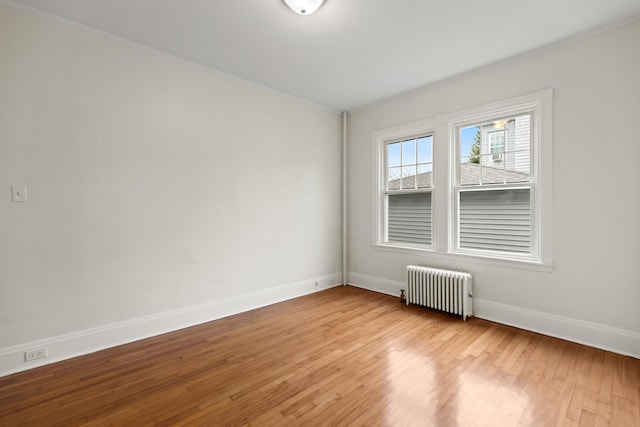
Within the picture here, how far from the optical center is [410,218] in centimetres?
441

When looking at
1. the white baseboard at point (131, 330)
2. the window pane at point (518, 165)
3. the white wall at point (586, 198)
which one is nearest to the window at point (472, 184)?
the window pane at point (518, 165)

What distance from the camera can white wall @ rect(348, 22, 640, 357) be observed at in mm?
2621

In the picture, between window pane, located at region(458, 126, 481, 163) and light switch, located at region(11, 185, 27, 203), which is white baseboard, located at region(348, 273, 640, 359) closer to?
window pane, located at region(458, 126, 481, 163)

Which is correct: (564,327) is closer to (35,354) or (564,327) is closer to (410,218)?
(410,218)

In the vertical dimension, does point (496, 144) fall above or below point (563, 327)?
above

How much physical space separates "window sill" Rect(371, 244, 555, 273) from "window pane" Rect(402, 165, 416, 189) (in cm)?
92

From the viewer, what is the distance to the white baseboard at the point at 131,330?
2.40 metres

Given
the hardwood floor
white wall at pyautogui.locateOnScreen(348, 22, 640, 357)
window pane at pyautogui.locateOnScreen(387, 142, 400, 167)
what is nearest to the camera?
the hardwood floor

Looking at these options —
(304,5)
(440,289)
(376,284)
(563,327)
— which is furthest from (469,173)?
(304,5)

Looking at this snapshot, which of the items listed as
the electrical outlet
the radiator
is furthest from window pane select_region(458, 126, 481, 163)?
the electrical outlet

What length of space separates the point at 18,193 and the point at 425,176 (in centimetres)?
435

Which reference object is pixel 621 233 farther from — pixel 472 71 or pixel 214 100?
pixel 214 100

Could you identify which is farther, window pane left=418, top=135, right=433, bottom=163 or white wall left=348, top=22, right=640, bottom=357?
window pane left=418, top=135, right=433, bottom=163

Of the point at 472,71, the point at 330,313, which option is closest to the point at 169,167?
the point at 330,313
